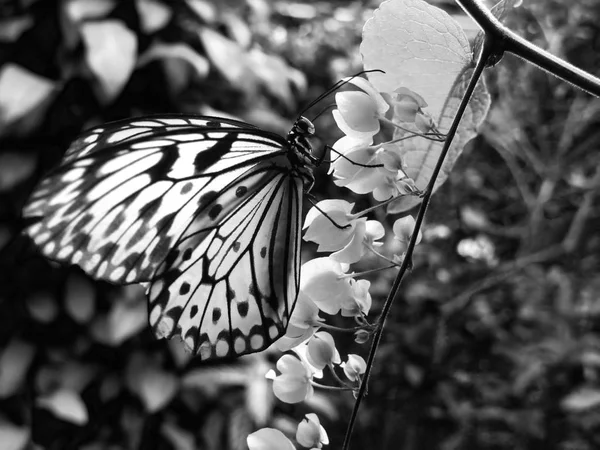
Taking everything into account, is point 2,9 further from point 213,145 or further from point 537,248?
point 537,248

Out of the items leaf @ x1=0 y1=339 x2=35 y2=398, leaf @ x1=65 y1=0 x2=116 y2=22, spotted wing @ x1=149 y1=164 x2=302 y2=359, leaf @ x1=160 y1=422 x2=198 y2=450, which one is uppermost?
spotted wing @ x1=149 y1=164 x2=302 y2=359

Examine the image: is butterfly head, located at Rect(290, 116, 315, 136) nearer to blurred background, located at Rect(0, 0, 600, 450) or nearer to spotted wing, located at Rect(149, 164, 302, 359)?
spotted wing, located at Rect(149, 164, 302, 359)

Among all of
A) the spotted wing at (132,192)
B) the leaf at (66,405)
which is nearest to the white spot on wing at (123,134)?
the spotted wing at (132,192)

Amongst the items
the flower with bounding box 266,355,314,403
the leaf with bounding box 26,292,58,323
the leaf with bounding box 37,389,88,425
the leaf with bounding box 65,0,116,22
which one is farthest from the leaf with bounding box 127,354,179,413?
the flower with bounding box 266,355,314,403

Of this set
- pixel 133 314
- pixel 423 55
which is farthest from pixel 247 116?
pixel 423 55

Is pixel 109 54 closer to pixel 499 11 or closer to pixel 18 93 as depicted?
pixel 18 93

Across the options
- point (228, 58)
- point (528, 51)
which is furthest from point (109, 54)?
point (528, 51)
